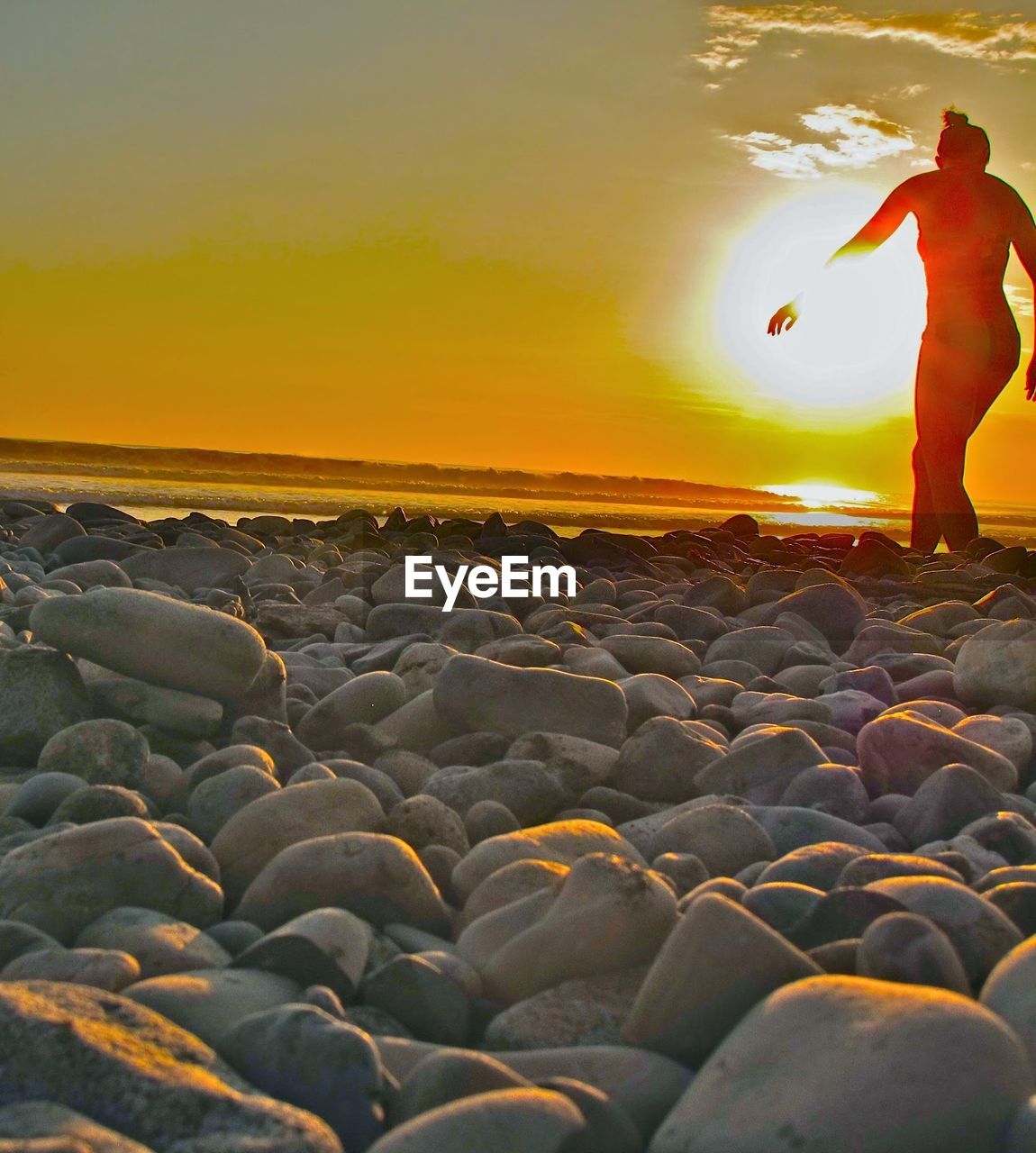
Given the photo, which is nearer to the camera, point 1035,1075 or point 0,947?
point 1035,1075

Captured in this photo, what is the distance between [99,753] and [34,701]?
0.28 m

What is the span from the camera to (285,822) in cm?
167

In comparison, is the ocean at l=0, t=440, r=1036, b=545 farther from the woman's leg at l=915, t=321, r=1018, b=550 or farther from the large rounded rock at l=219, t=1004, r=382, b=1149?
the large rounded rock at l=219, t=1004, r=382, b=1149

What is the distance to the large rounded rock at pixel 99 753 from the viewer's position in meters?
1.97

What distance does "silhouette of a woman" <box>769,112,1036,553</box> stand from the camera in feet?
23.0

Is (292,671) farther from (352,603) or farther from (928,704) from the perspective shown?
(928,704)

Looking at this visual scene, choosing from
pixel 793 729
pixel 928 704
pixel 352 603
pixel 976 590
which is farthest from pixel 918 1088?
pixel 976 590

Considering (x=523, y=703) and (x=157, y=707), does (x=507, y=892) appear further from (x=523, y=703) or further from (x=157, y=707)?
(x=157, y=707)

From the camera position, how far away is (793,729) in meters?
2.15

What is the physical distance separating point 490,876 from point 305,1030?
47 cm

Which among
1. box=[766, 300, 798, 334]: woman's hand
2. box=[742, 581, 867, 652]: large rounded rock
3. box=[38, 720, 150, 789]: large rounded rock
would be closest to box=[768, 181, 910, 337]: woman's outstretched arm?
box=[766, 300, 798, 334]: woman's hand

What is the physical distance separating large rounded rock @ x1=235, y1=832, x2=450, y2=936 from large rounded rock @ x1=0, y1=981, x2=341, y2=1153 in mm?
428

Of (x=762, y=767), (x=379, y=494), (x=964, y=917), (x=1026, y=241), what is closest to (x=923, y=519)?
(x=1026, y=241)

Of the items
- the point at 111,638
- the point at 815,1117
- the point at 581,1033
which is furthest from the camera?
the point at 111,638
